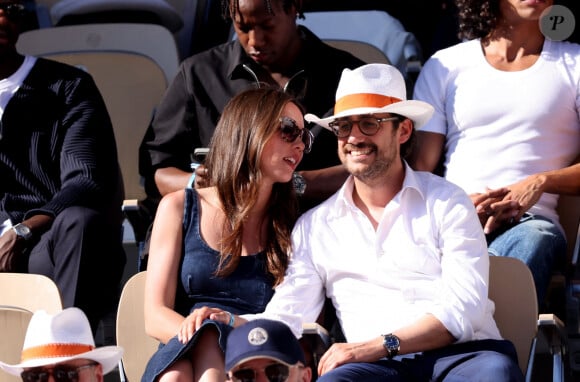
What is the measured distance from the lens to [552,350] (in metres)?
4.02

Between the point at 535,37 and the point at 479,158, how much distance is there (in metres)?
0.55

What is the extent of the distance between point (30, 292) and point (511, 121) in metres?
1.90

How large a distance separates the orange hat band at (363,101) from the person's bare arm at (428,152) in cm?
69

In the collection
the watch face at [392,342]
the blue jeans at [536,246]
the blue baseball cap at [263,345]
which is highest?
the blue baseball cap at [263,345]

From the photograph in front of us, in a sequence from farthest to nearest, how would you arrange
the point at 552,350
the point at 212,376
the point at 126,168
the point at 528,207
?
the point at 126,168 → the point at 528,207 → the point at 552,350 → the point at 212,376

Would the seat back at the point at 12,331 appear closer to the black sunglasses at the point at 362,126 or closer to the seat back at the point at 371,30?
the black sunglasses at the point at 362,126

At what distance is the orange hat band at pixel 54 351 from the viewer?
3279 mm

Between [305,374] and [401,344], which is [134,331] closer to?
[401,344]

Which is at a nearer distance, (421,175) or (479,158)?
(421,175)

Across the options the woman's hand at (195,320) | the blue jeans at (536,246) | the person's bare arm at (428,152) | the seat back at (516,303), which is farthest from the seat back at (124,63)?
the seat back at (516,303)

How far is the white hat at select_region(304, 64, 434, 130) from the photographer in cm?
420

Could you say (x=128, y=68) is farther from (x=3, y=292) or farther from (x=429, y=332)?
(x=429, y=332)

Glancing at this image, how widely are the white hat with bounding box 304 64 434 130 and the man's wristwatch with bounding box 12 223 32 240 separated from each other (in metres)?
1.20

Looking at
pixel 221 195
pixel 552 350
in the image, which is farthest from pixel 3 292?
pixel 552 350
